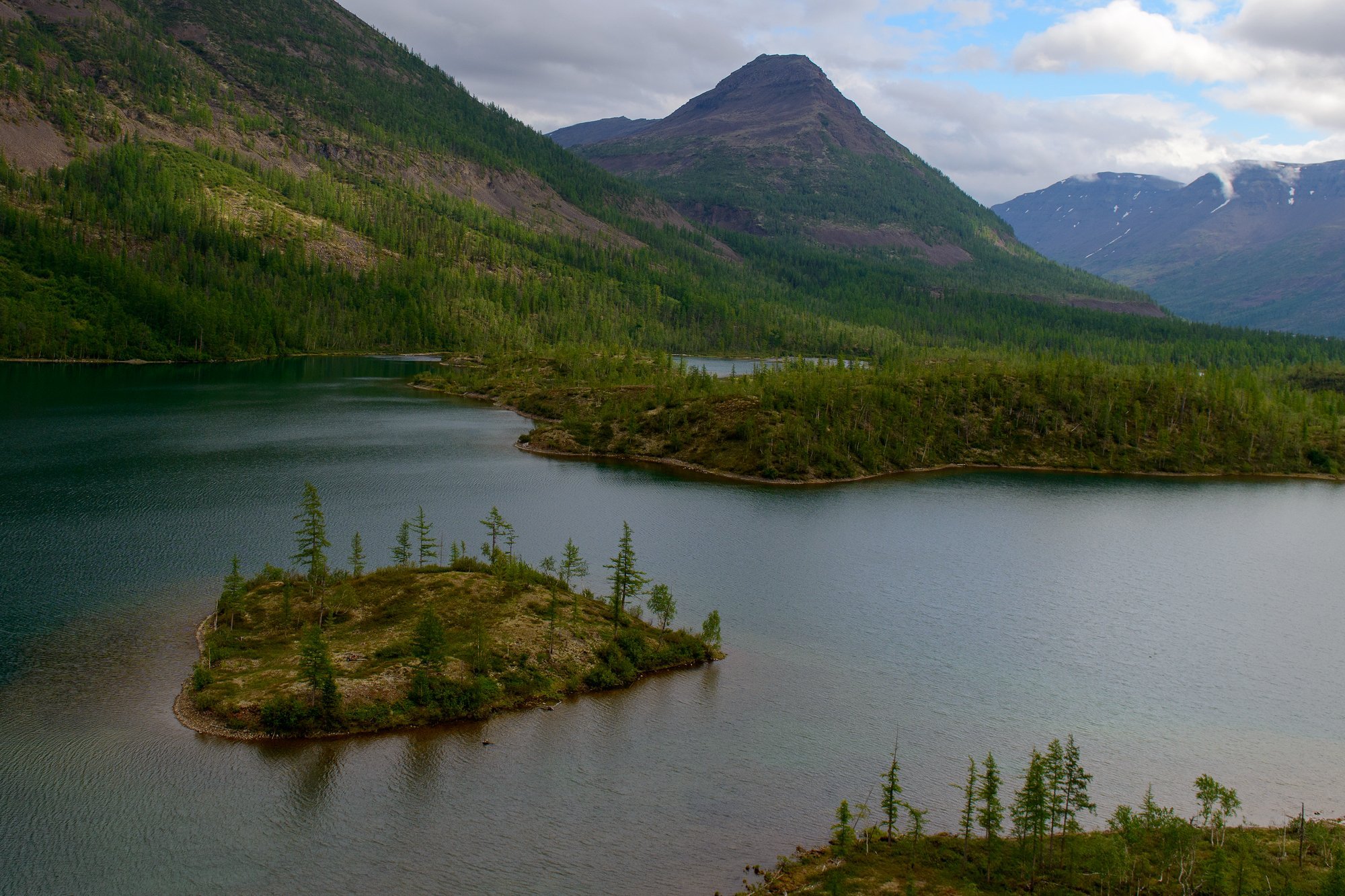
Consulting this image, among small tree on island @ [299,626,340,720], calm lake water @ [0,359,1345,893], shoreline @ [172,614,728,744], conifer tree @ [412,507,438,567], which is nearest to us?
calm lake water @ [0,359,1345,893]

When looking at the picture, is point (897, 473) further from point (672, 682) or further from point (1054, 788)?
point (1054, 788)

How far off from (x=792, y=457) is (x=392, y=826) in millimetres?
83831

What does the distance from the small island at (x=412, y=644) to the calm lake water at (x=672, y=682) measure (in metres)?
1.58

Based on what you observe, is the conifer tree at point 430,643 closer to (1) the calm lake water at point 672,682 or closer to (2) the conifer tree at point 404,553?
(1) the calm lake water at point 672,682

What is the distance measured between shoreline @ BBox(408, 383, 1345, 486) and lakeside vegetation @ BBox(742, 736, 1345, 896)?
7313cm

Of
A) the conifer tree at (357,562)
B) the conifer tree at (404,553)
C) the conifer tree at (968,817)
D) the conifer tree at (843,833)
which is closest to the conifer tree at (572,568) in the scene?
the conifer tree at (404,553)

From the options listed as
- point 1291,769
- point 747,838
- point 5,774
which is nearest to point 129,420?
point 5,774

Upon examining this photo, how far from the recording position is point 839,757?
42.9 metres

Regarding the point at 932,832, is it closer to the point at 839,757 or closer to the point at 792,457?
the point at 839,757

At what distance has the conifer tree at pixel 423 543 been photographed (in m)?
64.1

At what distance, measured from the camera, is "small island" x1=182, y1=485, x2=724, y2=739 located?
44.5 m

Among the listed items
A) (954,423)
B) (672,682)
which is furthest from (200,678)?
(954,423)

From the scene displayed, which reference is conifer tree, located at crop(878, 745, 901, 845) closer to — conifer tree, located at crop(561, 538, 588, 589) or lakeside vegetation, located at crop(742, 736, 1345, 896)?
lakeside vegetation, located at crop(742, 736, 1345, 896)

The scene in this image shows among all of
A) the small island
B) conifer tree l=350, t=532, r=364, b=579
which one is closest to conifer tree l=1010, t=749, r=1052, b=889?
the small island
